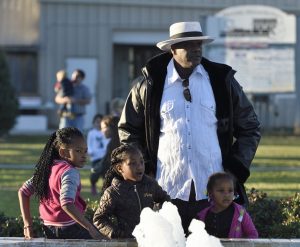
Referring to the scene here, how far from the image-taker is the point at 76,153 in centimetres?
572

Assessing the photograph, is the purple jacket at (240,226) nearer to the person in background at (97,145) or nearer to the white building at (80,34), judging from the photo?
the person in background at (97,145)

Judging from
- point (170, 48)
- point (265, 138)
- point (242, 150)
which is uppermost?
point (170, 48)

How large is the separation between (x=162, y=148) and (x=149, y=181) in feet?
1.13

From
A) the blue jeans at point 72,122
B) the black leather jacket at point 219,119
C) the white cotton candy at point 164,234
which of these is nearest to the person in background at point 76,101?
the blue jeans at point 72,122

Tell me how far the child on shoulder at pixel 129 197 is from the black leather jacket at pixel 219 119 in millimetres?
361

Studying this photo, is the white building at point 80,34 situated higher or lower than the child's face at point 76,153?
higher

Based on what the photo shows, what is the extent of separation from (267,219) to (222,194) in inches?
103

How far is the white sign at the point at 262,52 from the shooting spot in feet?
78.8

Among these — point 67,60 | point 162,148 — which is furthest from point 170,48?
point 67,60

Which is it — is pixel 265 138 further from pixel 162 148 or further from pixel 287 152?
pixel 162 148

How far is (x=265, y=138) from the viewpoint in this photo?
25172 millimetres

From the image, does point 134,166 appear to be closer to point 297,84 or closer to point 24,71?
point 297,84

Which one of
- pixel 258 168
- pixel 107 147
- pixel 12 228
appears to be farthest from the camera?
pixel 258 168

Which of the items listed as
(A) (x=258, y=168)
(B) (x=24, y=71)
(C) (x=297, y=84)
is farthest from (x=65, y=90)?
(B) (x=24, y=71)
